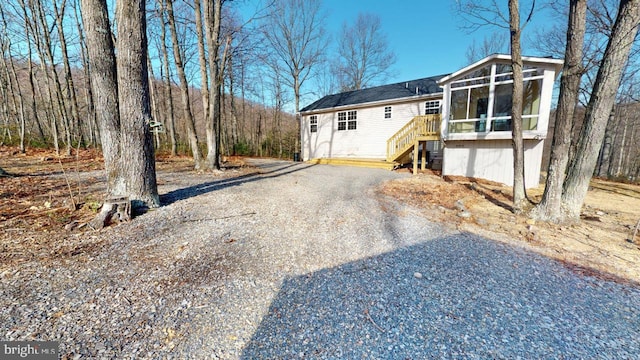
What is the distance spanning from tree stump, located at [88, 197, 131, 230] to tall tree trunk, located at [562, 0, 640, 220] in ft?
26.8

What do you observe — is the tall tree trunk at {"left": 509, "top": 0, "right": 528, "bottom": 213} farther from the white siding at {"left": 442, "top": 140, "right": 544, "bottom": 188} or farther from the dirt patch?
the white siding at {"left": 442, "top": 140, "right": 544, "bottom": 188}

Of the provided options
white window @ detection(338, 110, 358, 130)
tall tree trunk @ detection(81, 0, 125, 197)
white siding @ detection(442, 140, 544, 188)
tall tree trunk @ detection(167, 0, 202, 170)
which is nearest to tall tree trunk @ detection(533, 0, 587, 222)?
white siding @ detection(442, 140, 544, 188)

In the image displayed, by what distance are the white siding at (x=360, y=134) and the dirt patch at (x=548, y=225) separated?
18.5 feet

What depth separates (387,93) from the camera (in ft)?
43.9

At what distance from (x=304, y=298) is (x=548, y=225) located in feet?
17.3

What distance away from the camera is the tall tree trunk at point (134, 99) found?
12.6 ft

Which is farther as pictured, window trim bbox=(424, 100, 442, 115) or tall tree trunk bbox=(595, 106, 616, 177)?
tall tree trunk bbox=(595, 106, 616, 177)

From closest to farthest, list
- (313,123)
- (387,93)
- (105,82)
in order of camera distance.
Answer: (105,82), (387,93), (313,123)

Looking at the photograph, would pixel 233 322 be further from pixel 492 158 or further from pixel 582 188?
pixel 492 158

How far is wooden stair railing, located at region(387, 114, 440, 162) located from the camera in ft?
34.0

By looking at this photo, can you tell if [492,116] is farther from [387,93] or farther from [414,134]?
[387,93]

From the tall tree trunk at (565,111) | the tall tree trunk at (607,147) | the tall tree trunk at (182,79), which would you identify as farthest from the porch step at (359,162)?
the tall tree trunk at (607,147)

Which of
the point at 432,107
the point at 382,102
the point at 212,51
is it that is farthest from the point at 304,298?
the point at 382,102

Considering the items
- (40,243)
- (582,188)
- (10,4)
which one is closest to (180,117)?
(10,4)
